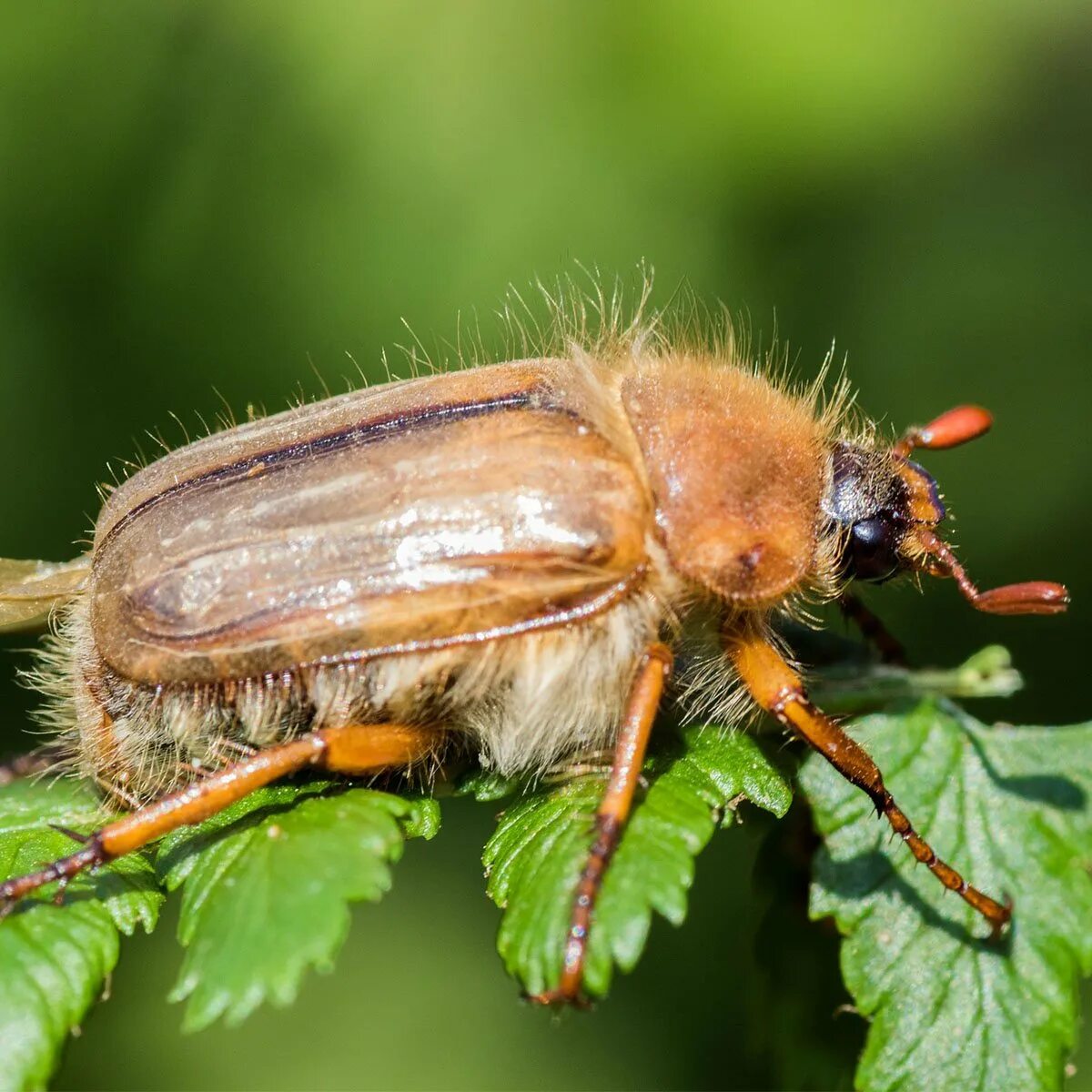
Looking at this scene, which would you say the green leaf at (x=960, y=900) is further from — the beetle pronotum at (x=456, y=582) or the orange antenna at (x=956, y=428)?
the orange antenna at (x=956, y=428)

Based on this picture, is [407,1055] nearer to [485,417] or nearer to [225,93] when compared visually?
[485,417]

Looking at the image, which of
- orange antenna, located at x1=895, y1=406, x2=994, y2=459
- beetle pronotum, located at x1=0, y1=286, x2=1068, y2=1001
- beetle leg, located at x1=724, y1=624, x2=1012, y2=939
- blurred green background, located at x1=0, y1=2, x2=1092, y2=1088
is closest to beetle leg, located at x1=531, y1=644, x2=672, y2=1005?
beetle pronotum, located at x1=0, y1=286, x2=1068, y2=1001

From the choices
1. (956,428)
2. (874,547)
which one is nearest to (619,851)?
(874,547)

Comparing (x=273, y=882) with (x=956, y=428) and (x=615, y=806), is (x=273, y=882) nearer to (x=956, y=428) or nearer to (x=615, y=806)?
(x=615, y=806)

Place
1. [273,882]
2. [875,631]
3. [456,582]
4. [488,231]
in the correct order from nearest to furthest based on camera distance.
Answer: [273,882] < [456,582] < [875,631] < [488,231]

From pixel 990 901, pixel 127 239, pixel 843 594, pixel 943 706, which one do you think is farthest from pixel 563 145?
pixel 990 901

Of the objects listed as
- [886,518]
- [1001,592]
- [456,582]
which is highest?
[456,582]
